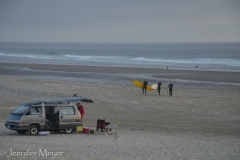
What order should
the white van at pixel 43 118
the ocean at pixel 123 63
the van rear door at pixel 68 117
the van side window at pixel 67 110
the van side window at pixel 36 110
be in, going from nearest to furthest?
1. the white van at pixel 43 118
2. the van side window at pixel 36 110
3. the van rear door at pixel 68 117
4. the van side window at pixel 67 110
5. the ocean at pixel 123 63

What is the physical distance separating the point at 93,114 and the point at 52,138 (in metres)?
6.73

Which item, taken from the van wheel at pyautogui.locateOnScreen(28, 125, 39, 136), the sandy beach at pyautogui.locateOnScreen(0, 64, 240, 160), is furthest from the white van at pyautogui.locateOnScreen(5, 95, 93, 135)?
the sandy beach at pyautogui.locateOnScreen(0, 64, 240, 160)

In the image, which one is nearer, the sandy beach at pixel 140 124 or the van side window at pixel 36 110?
the sandy beach at pixel 140 124

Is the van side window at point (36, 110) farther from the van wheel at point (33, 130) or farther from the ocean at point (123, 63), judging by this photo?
the ocean at point (123, 63)

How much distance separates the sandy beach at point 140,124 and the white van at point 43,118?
0.39m

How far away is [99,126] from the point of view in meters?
16.5

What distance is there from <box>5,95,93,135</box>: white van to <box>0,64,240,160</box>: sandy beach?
393mm

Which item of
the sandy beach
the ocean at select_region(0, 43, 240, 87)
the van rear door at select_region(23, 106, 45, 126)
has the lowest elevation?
the sandy beach

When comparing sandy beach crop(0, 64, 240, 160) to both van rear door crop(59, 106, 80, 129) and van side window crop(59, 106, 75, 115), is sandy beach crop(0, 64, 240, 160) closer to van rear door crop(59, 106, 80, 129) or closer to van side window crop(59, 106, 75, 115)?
van rear door crop(59, 106, 80, 129)

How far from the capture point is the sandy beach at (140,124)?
39.9ft

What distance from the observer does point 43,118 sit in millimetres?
15445

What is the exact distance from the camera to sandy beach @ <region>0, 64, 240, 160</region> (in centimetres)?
1217

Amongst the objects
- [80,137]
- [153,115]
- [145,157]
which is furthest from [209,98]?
[145,157]

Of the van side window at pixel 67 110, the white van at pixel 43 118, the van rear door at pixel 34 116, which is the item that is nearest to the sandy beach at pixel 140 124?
the white van at pixel 43 118
